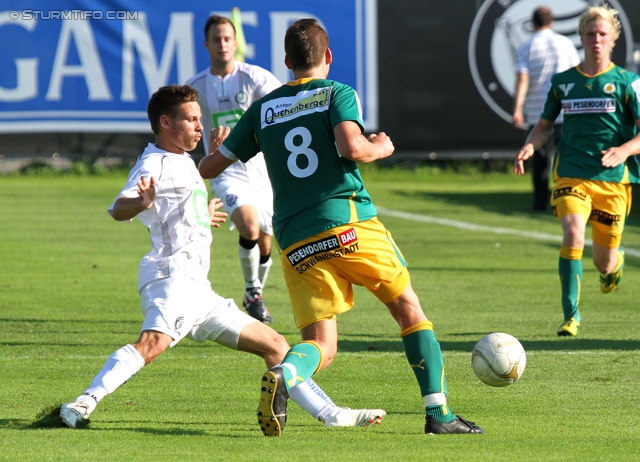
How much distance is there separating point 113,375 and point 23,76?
16.0 m

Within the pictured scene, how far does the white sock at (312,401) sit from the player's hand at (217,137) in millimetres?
1439

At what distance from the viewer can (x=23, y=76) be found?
781 inches

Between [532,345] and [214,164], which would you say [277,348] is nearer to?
[214,164]

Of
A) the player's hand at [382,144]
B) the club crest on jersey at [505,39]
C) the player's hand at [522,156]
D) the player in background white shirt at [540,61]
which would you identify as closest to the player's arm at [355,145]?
the player's hand at [382,144]

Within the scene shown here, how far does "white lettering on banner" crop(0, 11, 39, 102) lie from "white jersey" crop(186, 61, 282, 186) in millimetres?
11875

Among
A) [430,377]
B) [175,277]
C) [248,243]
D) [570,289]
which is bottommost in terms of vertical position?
[570,289]

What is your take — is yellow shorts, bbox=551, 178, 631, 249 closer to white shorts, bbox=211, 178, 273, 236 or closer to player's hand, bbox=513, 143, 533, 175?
player's hand, bbox=513, 143, 533, 175

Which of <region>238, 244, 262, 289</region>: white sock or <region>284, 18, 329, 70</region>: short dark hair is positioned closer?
<region>284, 18, 329, 70</region>: short dark hair

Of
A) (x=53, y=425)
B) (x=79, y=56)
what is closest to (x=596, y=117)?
(x=53, y=425)

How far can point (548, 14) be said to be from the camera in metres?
15.6

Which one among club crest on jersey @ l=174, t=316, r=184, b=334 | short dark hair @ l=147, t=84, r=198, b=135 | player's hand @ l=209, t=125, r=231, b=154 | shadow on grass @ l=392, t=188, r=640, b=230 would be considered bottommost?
shadow on grass @ l=392, t=188, r=640, b=230

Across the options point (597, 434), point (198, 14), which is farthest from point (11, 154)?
point (597, 434)

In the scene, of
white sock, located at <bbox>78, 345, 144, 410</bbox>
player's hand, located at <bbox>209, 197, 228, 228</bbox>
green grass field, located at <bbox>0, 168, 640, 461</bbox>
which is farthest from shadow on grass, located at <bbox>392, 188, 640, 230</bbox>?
white sock, located at <bbox>78, 345, 144, 410</bbox>

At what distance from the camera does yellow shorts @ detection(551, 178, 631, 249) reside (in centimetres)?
793
